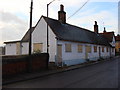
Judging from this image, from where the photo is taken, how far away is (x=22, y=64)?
44.2 feet

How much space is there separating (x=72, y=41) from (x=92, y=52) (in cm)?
844

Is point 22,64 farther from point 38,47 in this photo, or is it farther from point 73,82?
point 38,47

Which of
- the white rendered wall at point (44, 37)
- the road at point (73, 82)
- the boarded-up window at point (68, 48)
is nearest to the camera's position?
the road at point (73, 82)

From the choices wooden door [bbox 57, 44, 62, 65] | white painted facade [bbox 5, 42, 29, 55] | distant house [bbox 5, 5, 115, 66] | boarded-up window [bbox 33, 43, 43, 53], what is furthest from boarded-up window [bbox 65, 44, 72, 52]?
white painted facade [bbox 5, 42, 29, 55]

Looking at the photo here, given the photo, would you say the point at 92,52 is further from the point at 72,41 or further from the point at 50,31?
the point at 50,31

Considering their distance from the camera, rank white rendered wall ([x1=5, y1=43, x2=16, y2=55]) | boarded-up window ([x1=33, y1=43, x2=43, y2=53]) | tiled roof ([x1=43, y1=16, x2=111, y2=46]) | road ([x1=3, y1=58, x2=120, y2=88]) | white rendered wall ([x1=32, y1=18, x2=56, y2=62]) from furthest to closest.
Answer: white rendered wall ([x1=5, y1=43, x2=16, y2=55]) → boarded-up window ([x1=33, y1=43, x2=43, y2=53]) → tiled roof ([x1=43, y1=16, x2=111, y2=46]) → white rendered wall ([x1=32, y1=18, x2=56, y2=62]) → road ([x1=3, y1=58, x2=120, y2=88])

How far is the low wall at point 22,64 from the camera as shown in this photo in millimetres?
11949

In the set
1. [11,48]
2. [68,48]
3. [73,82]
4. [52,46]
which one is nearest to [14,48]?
[11,48]

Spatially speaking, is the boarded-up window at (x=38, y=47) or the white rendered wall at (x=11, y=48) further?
the white rendered wall at (x=11, y=48)

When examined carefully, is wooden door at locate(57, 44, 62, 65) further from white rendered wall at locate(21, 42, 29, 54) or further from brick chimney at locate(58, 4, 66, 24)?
white rendered wall at locate(21, 42, 29, 54)

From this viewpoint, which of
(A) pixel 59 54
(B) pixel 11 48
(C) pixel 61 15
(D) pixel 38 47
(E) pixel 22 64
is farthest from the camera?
(B) pixel 11 48

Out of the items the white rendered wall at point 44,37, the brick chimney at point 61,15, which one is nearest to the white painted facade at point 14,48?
the white rendered wall at point 44,37

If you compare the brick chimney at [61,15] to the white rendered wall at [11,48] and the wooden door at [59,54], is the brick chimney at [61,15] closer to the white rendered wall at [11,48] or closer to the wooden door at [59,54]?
the wooden door at [59,54]

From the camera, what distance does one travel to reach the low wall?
1195 centimetres
